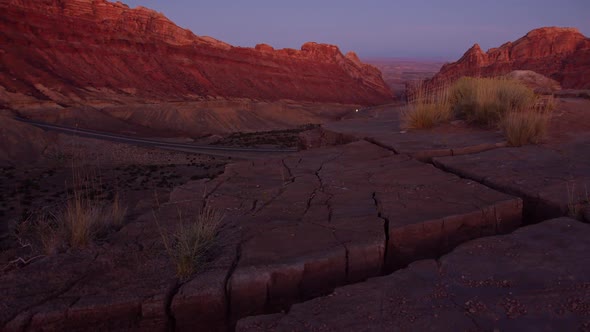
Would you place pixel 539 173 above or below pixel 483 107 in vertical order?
below

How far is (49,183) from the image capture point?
1307 cm

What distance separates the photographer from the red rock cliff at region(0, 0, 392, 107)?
3966 centimetres

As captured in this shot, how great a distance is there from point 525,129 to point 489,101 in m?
1.73

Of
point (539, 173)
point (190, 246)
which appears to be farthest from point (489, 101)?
point (190, 246)

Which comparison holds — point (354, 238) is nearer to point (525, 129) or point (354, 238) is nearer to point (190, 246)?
point (190, 246)

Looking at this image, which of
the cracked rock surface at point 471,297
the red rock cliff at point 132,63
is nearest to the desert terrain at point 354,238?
the cracked rock surface at point 471,297

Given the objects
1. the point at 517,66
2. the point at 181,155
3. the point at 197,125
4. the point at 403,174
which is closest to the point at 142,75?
the point at 197,125

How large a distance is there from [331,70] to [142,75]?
3090 cm

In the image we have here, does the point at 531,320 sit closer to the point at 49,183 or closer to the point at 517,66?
the point at 49,183

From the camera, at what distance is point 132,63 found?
47906 millimetres

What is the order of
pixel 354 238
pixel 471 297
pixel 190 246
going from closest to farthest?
1. pixel 471 297
2. pixel 190 246
3. pixel 354 238

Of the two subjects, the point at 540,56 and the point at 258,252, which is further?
the point at 540,56

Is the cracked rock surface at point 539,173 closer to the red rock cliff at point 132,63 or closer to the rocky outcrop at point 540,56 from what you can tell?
the red rock cliff at point 132,63

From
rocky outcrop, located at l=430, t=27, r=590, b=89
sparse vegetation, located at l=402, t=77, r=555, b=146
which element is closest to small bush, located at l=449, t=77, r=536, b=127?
sparse vegetation, located at l=402, t=77, r=555, b=146
